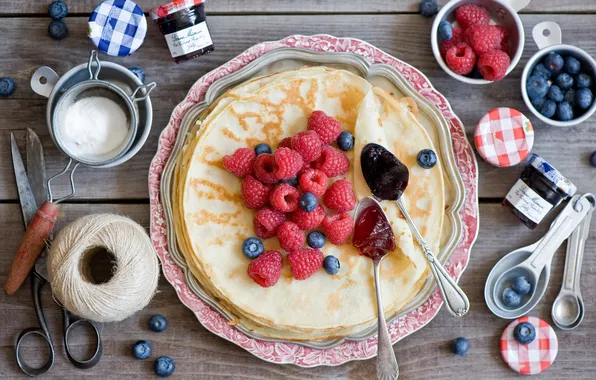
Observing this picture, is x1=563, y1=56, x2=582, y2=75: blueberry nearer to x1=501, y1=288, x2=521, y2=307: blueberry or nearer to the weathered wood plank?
the weathered wood plank

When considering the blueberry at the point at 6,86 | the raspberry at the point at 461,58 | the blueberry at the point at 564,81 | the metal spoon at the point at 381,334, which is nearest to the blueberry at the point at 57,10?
the blueberry at the point at 6,86

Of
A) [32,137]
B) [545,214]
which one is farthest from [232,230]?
[545,214]

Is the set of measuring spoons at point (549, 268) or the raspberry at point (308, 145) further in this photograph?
the set of measuring spoons at point (549, 268)

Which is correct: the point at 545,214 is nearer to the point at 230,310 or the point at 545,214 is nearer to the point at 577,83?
the point at 577,83

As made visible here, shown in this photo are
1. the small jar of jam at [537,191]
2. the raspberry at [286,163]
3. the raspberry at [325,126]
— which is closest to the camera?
the raspberry at [286,163]

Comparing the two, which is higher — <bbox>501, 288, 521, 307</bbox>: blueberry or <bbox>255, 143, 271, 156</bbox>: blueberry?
<bbox>255, 143, 271, 156</bbox>: blueberry

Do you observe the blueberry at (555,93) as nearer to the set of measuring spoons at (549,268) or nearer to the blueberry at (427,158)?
the set of measuring spoons at (549,268)

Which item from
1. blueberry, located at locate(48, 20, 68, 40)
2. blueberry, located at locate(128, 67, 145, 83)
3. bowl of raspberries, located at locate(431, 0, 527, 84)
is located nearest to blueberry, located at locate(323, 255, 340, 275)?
bowl of raspberries, located at locate(431, 0, 527, 84)
